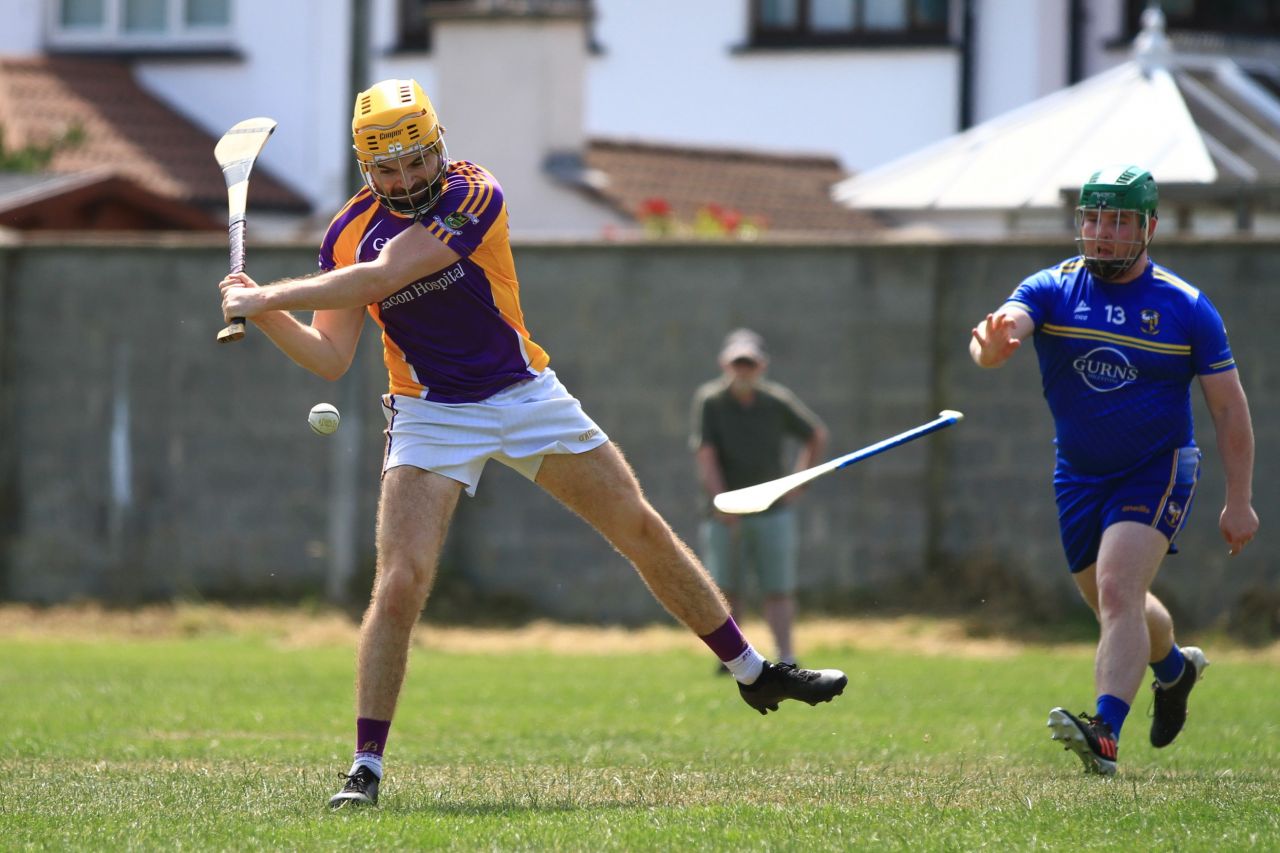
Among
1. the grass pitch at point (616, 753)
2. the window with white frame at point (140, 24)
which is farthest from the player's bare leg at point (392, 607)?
the window with white frame at point (140, 24)

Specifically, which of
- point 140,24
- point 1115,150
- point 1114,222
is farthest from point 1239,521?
point 140,24

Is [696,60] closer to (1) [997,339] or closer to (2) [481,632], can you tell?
(2) [481,632]

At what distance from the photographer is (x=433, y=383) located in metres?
6.88

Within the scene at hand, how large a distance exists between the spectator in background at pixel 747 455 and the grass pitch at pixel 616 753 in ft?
2.54

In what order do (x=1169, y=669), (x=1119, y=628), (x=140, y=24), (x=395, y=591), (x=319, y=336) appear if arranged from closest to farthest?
(x=395, y=591), (x=319, y=336), (x=1119, y=628), (x=1169, y=669), (x=140, y=24)

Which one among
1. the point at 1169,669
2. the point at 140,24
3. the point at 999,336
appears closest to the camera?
the point at 999,336

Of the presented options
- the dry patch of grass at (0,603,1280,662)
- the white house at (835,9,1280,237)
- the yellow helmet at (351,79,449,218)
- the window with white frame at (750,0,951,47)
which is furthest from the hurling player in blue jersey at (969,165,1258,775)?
the window with white frame at (750,0,951,47)

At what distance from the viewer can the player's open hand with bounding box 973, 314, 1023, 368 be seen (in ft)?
23.2

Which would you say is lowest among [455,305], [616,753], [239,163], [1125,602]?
[616,753]

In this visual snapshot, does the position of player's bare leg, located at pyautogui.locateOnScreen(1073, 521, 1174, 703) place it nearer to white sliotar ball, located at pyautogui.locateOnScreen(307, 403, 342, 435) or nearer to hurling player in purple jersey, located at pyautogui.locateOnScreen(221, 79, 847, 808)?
hurling player in purple jersey, located at pyautogui.locateOnScreen(221, 79, 847, 808)

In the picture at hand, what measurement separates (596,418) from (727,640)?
820 centimetres

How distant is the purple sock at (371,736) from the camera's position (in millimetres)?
6484

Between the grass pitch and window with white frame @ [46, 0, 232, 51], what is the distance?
12337 mm

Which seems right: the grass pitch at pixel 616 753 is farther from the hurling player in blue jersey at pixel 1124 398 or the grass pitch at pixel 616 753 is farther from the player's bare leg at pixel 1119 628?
the hurling player in blue jersey at pixel 1124 398
